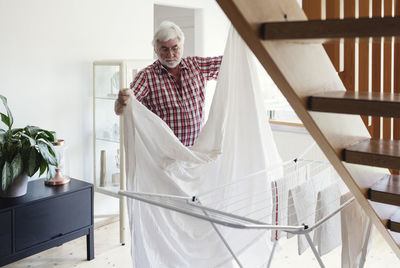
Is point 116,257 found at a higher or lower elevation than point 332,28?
lower

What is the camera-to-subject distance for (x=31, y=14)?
3453 mm

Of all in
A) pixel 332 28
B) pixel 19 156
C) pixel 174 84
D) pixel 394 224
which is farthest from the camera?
pixel 19 156

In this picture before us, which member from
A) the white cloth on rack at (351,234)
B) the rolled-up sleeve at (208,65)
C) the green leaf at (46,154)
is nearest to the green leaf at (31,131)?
the green leaf at (46,154)

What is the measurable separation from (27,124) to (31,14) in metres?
0.83

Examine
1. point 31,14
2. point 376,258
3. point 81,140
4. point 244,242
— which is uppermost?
point 31,14

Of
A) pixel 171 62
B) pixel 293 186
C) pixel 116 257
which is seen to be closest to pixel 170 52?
pixel 171 62

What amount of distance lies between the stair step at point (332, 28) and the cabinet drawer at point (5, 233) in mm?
2389

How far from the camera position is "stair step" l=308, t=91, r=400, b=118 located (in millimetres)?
A: 1219

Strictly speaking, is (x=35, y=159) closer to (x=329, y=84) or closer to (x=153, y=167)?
(x=153, y=167)

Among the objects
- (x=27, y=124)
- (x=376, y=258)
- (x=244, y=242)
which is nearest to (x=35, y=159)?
(x=27, y=124)

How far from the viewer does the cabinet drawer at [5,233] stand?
9.55 feet

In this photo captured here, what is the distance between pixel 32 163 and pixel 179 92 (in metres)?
1.14

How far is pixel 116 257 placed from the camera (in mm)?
3525

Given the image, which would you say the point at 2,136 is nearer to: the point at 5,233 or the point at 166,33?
the point at 5,233
